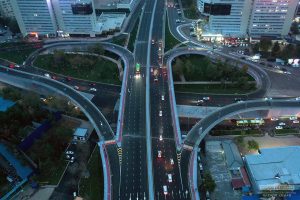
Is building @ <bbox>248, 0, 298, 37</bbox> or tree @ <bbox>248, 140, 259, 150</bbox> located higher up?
building @ <bbox>248, 0, 298, 37</bbox>

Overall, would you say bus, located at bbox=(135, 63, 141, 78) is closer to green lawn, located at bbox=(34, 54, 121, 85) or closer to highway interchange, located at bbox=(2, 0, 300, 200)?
highway interchange, located at bbox=(2, 0, 300, 200)

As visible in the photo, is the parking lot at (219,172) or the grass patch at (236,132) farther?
the grass patch at (236,132)

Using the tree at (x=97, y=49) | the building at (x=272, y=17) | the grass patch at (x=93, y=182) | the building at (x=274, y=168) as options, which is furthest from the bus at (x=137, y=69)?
the building at (x=272, y=17)

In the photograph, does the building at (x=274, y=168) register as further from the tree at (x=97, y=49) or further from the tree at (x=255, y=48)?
the tree at (x=97, y=49)

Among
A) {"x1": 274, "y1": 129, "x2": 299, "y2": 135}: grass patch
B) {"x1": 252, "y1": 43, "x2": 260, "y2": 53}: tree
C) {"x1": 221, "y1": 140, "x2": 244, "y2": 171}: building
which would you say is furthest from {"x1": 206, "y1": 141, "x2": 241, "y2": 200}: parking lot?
{"x1": 252, "y1": 43, "x2": 260, "y2": 53}: tree

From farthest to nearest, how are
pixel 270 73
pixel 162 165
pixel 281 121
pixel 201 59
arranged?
pixel 201 59
pixel 270 73
pixel 281 121
pixel 162 165

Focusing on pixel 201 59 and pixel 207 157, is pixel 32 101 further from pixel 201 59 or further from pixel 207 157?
pixel 201 59

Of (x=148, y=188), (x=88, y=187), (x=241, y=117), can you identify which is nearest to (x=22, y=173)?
(x=88, y=187)
